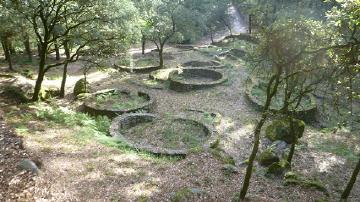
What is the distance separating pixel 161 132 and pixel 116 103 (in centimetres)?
519

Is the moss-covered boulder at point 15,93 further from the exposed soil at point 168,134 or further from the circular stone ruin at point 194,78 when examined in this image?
the circular stone ruin at point 194,78

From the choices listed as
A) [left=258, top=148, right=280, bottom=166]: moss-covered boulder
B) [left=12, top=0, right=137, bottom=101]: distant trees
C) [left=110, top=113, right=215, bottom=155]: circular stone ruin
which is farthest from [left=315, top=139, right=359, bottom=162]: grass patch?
[left=12, top=0, right=137, bottom=101]: distant trees

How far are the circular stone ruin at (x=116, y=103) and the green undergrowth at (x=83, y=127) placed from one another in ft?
2.22

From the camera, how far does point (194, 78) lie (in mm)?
28906

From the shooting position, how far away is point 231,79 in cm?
2692

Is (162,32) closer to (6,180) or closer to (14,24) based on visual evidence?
(14,24)

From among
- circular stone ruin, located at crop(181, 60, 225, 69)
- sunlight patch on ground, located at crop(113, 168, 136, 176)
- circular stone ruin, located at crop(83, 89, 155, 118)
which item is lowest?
sunlight patch on ground, located at crop(113, 168, 136, 176)

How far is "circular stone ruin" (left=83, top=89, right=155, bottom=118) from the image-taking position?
18616 mm

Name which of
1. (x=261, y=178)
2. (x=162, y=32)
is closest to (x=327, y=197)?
(x=261, y=178)

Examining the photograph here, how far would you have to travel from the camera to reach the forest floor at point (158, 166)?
908 centimetres

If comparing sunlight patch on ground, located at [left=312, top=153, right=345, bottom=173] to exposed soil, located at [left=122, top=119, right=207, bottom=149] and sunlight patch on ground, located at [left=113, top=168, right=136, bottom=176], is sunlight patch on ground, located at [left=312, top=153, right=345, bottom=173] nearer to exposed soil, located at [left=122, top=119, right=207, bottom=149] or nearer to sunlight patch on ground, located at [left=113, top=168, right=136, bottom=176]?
exposed soil, located at [left=122, top=119, right=207, bottom=149]

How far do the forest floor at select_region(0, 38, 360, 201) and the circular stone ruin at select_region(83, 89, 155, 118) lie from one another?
49.8 inches

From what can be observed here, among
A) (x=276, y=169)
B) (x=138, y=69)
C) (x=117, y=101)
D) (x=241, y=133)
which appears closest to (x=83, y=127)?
(x=117, y=101)

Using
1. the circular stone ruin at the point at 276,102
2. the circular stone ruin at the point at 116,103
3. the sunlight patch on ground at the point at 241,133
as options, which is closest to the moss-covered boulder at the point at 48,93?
the circular stone ruin at the point at 116,103
